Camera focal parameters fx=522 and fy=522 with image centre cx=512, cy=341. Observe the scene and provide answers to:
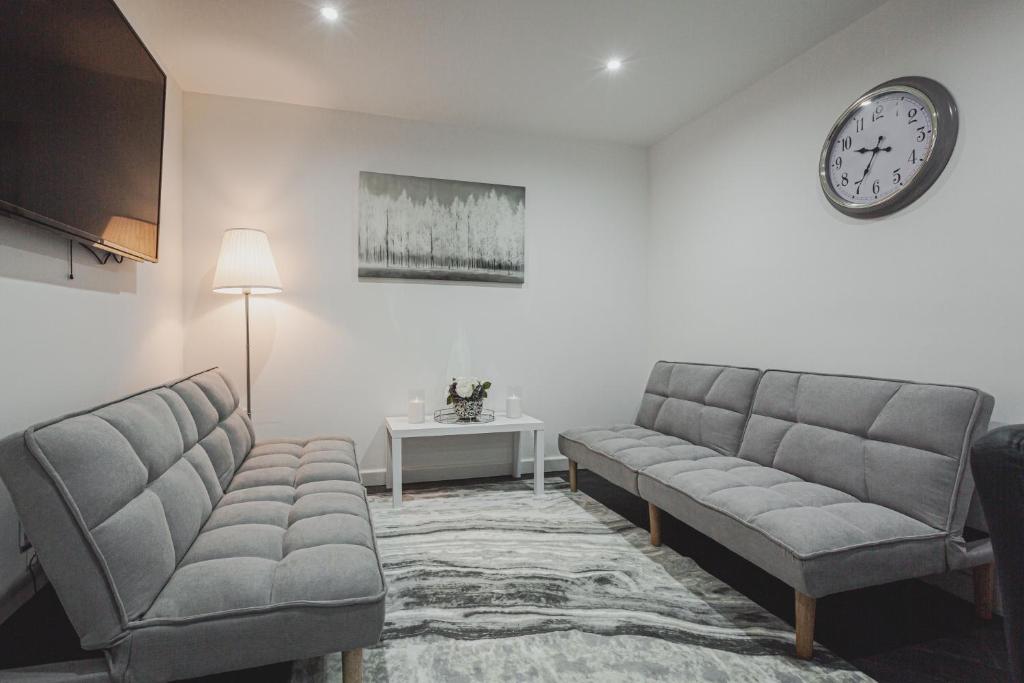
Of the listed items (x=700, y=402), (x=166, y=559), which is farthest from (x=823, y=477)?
(x=166, y=559)

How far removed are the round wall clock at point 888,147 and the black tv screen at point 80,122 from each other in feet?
10.2

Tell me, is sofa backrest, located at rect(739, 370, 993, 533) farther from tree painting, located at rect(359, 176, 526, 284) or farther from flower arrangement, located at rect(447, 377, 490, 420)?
tree painting, located at rect(359, 176, 526, 284)

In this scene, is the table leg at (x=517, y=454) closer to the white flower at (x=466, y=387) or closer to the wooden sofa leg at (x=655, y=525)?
the white flower at (x=466, y=387)

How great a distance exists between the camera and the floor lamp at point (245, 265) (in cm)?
297

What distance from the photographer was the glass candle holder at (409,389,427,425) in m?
3.35

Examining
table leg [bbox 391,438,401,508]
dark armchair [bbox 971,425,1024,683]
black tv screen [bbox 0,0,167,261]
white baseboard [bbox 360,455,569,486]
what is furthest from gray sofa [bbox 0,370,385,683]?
white baseboard [bbox 360,455,569,486]

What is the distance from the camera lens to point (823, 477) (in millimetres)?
2236

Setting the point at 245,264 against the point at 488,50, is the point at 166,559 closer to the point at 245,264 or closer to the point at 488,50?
the point at 245,264

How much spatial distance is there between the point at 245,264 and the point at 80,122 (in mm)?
1329

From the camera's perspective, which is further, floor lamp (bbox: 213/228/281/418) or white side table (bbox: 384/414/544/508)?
white side table (bbox: 384/414/544/508)

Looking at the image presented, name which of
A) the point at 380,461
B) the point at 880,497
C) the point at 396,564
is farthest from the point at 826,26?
the point at 380,461

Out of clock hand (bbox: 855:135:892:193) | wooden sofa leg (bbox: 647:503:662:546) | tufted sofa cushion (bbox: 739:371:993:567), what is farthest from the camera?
wooden sofa leg (bbox: 647:503:662:546)

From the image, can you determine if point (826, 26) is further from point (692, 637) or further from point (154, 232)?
point (154, 232)

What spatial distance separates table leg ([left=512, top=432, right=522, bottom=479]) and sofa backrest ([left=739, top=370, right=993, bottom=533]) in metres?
1.58
